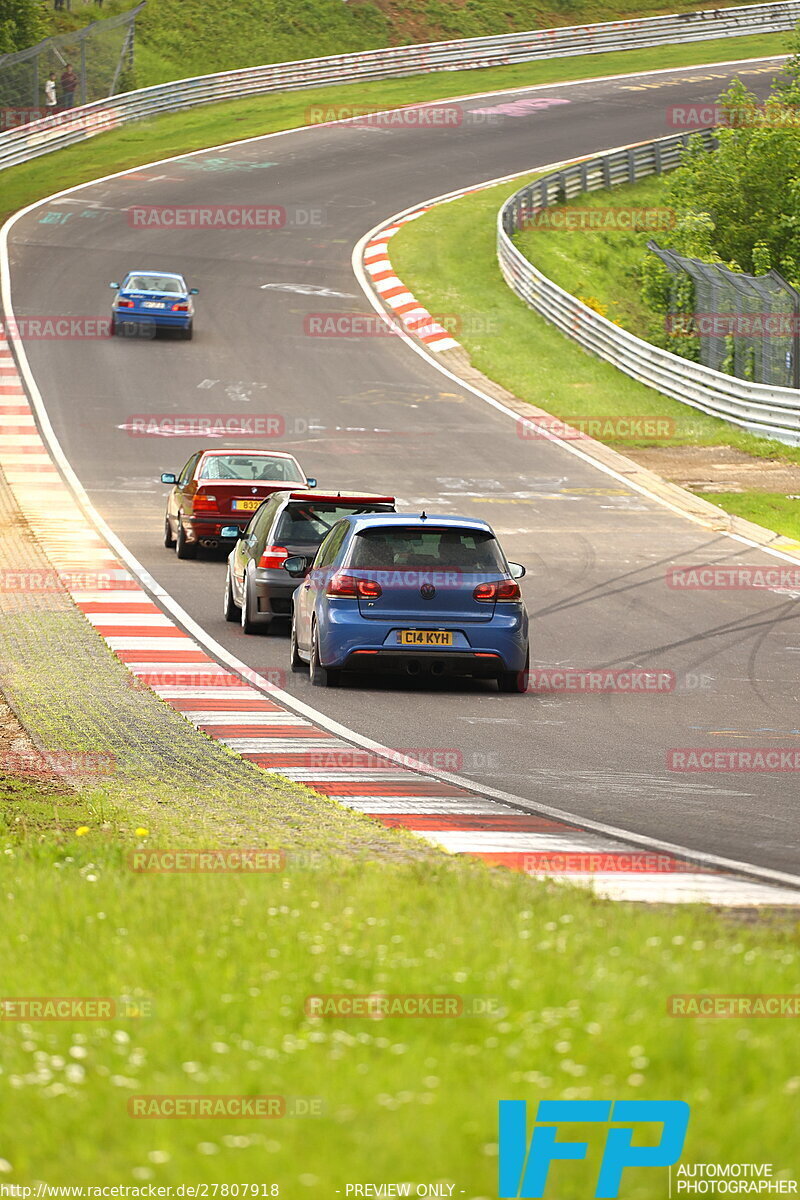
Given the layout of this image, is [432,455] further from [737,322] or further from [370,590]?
[370,590]

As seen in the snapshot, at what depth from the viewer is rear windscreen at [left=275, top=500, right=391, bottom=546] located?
1794 cm

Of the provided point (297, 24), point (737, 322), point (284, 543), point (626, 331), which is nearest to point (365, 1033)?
point (284, 543)

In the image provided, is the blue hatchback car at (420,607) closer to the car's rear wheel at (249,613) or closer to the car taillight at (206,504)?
the car's rear wheel at (249,613)

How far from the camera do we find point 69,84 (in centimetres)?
5941

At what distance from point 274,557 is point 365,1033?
13148 mm

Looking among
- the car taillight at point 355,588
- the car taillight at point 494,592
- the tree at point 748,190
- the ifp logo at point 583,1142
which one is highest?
the tree at point 748,190

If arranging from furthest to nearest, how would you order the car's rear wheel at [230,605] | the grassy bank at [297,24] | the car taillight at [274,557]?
1. the grassy bank at [297,24]
2. the car's rear wheel at [230,605]
3. the car taillight at [274,557]

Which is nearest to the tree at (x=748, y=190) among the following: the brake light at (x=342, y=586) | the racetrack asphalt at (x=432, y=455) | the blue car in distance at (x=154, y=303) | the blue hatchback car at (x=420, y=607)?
the racetrack asphalt at (x=432, y=455)

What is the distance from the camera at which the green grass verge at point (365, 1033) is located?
3.99 m

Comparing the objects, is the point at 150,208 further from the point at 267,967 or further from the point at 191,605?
the point at 267,967

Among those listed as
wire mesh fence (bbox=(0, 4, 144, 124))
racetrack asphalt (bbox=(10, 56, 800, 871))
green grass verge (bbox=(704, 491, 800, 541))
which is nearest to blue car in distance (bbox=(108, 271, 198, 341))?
racetrack asphalt (bbox=(10, 56, 800, 871))

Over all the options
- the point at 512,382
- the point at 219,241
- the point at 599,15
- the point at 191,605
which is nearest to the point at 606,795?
the point at 191,605

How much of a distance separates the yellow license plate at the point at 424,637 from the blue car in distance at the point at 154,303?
90.9ft

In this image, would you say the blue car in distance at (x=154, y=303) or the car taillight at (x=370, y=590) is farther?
the blue car in distance at (x=154, y=303)
